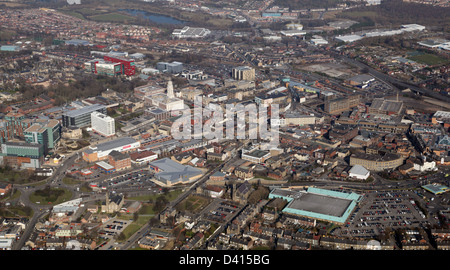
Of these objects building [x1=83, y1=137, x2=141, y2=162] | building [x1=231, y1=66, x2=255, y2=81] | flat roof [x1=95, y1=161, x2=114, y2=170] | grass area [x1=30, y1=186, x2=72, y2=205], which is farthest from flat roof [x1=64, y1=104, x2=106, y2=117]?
building [x1=231, y1=66, x2=255, y2=81]

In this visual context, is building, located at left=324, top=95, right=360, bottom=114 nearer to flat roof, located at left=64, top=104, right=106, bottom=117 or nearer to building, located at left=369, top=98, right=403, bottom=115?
building, located at left=369, top=98, right=403, bottom=115

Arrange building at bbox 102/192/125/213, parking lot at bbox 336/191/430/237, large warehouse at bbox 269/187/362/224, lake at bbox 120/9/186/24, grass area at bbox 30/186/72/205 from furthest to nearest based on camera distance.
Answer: lake at bbox 120/9/186/24
grass area at bbox 30/186/72/205
building at bbox 102/192/125/213
large warehouse at bbox 269/187/362/224
parking lot at bbox 336/191/430/237

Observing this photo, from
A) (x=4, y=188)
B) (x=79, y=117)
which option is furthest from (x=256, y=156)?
(x=4, y=188)

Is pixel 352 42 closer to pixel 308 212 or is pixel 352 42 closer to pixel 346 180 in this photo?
pixel 346 180

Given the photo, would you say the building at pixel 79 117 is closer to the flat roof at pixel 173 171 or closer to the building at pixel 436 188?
the flat roof at pixel 173 171

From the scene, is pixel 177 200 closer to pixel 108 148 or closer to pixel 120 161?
pixel 120 161
